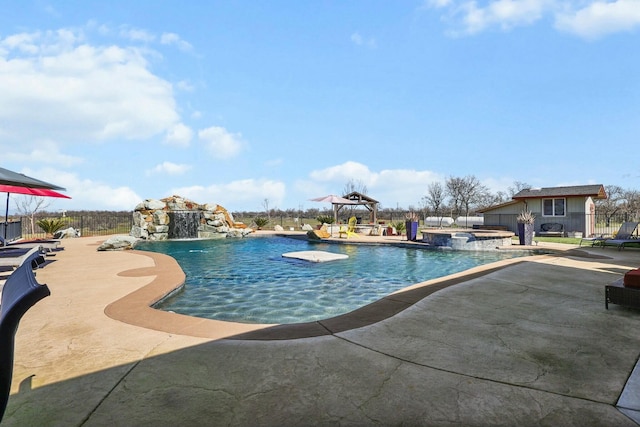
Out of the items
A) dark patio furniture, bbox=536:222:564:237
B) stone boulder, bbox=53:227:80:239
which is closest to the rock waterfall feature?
stone boulder, bbox=53:227:80:239

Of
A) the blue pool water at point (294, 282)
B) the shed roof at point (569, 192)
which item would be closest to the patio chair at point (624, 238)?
the blue pool water at point (294, 282)

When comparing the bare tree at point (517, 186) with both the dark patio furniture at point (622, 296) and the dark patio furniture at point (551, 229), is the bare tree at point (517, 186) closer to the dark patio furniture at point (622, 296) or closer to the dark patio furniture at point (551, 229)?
the dark patio furniture at point (551, 229)

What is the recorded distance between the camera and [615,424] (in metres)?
1.81

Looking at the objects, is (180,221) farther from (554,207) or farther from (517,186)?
(517,186)

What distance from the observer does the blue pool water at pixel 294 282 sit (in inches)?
206

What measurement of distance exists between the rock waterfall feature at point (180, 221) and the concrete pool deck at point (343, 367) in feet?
55.4

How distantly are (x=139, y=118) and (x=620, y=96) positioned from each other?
20658 mm

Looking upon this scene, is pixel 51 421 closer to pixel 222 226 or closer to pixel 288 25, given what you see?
pixel 288 25

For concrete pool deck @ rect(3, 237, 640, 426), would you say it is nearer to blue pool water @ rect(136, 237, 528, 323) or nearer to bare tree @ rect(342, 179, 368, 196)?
blue pool water @ rect(136, 237, 528, 323)

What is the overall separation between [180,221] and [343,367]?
20554mm

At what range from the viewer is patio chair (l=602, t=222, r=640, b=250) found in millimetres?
11458

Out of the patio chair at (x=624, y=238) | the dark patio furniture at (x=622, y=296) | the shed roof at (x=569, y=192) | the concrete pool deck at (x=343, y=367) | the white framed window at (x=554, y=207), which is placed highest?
the shed roof at (x=569, y=192)

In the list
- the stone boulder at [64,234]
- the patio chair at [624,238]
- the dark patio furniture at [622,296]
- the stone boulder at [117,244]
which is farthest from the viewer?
the stone boulder at [64,234]

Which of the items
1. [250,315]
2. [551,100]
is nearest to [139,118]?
[250,315]
